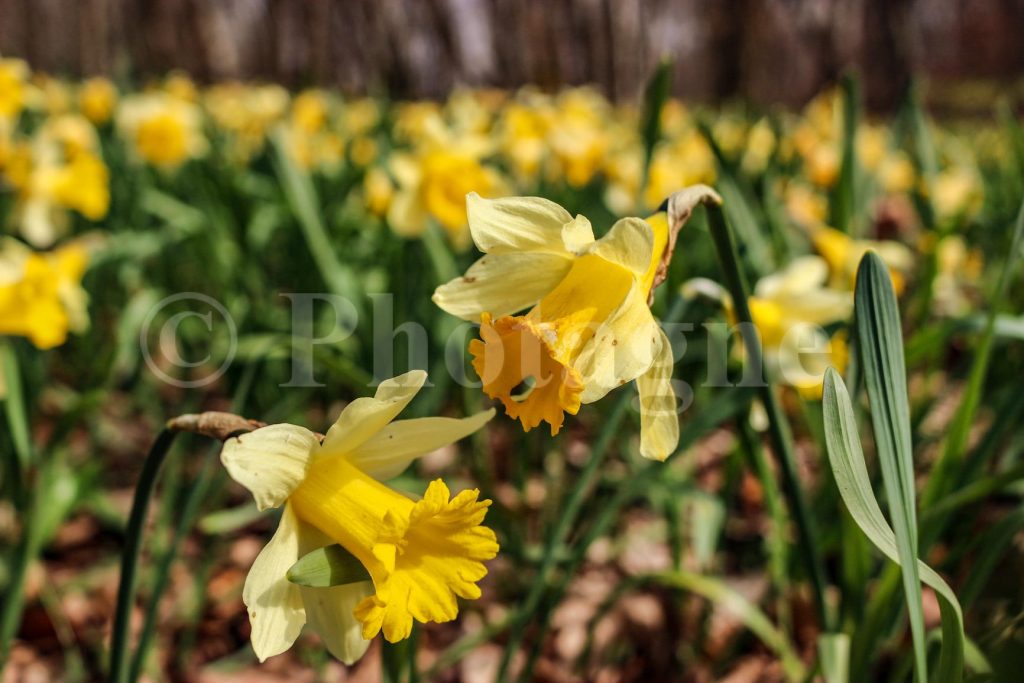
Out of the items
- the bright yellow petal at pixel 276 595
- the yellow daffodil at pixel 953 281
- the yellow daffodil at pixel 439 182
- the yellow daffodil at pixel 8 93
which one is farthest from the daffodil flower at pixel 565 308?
the yellow daffodil at pixel 8 93

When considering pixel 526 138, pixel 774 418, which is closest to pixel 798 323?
pixel 774 418

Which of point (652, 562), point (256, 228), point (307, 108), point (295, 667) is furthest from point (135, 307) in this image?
point (307, 108)

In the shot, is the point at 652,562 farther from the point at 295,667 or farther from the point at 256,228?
the point at 256,228

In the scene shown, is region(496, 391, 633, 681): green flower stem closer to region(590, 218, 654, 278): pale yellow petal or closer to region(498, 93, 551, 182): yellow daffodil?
region(590, 218, 654, 278): pale yellow petal

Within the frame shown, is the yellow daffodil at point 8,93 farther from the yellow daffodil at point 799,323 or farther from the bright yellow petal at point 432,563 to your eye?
the bright yellow petal at point 432,563

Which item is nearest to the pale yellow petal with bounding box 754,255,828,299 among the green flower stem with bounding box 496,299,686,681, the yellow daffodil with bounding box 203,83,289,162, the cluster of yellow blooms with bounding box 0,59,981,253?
the cluster of yellow blooms with bounding box 0,59,981,253
